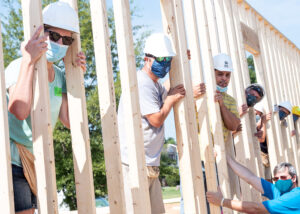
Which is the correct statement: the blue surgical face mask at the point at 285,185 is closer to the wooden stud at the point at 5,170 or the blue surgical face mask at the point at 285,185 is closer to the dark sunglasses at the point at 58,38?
the dark sunglasses at the point at 58,38

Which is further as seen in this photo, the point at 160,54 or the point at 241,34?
the point at 241,34

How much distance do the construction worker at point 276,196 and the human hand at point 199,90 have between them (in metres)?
0.93

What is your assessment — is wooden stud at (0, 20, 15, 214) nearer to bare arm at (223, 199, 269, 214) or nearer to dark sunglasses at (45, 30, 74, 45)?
dark sunglasses at (45, 30, 74, 45)

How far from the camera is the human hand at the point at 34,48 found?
273 centimetres

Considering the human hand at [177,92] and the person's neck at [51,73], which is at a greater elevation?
the person's neck at [51,73]

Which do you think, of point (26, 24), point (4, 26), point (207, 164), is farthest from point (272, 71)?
point (4, 26)

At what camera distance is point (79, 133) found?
3168mm

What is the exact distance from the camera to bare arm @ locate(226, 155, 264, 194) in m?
4.50

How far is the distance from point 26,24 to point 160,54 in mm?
1270

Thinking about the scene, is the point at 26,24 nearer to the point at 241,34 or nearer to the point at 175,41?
the point at 175,41

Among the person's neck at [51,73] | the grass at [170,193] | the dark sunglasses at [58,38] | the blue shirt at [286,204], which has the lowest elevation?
the grass at [170,193]

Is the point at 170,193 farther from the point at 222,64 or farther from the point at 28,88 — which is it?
the point at 28,88

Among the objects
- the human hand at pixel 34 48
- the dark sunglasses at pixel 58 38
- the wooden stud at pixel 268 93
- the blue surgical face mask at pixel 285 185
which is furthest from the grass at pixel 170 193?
the human hand at pixel 34 48

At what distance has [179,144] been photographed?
13.4 feet
